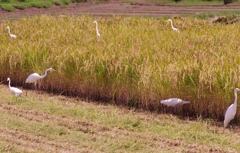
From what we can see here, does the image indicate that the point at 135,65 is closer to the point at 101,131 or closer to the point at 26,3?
the point at 101,131

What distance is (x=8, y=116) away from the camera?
825cm

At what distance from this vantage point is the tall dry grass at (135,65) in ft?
27.9

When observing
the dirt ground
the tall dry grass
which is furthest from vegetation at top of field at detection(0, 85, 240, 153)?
the dirt ground

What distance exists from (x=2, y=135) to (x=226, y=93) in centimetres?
333

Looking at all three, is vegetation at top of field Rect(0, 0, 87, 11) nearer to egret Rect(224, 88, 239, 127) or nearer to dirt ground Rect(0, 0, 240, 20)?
dirt ground Rect(0, 0, 240, 20)

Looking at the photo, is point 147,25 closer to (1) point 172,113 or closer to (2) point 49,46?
(2) point 49,46

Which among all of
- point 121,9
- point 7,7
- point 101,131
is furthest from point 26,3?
point 101,131

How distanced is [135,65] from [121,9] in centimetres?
2174

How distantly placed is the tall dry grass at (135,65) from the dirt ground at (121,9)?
1435 cm

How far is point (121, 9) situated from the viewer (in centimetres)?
3102

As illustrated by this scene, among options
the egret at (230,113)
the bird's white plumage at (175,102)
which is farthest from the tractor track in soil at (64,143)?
the bird's white plumage at (175,102)

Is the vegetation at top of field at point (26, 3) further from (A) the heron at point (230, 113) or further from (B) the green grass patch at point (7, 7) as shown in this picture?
(A) the heron at point (230, 113)

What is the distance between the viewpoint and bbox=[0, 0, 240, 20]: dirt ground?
93.4 ft

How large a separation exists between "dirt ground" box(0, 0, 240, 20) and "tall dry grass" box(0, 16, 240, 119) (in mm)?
14349
